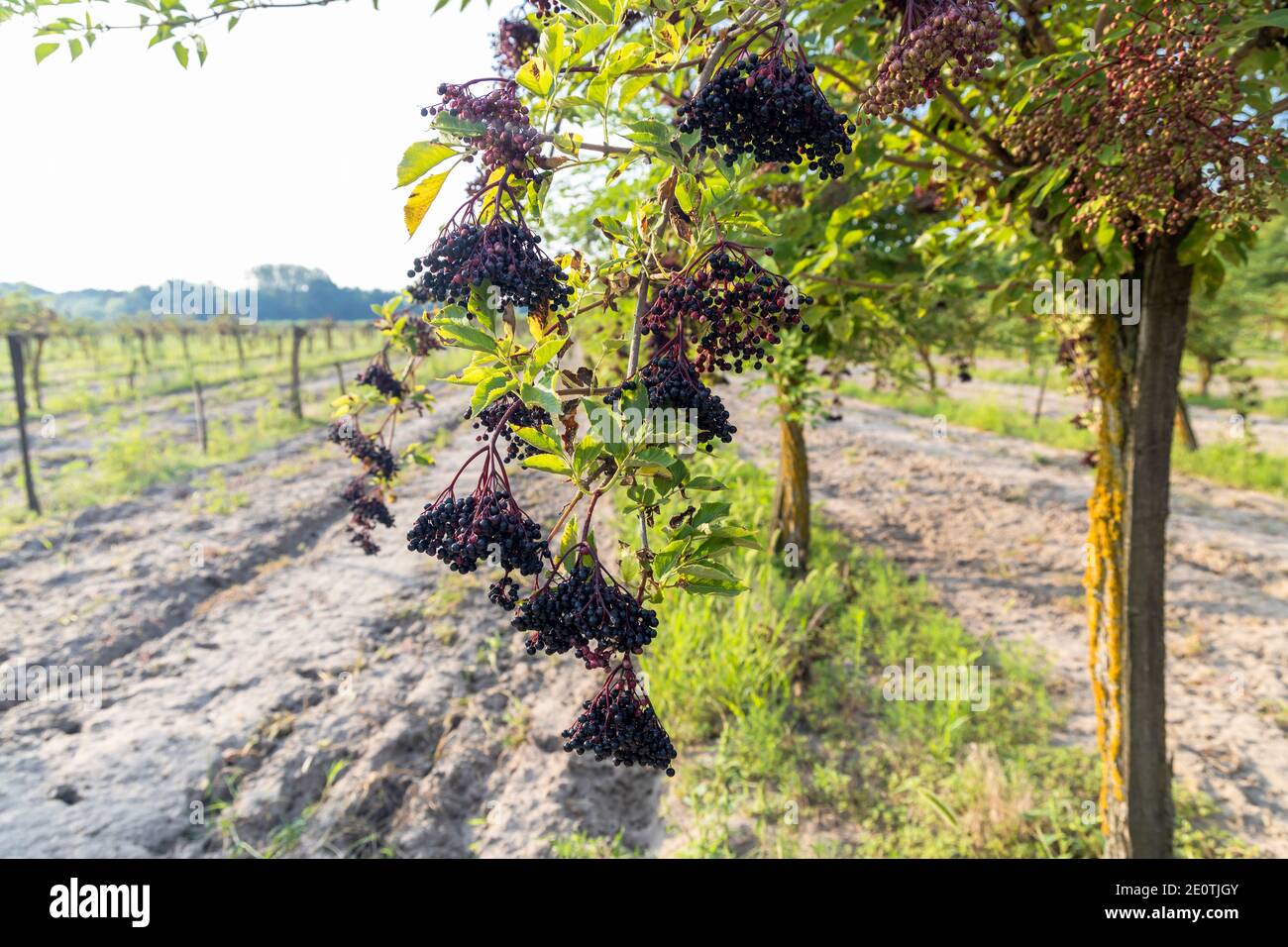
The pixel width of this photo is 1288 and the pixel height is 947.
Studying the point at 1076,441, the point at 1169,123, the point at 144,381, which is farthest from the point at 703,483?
the point at 144,381

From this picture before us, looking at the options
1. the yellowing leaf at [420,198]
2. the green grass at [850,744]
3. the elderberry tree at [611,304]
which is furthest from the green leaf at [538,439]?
the green grass at [850,744]

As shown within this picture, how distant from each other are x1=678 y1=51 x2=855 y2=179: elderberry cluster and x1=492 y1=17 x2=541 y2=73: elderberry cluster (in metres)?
0.78

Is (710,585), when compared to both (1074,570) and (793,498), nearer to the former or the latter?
(793,498)

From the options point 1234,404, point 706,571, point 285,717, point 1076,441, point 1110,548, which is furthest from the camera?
point 1234,404

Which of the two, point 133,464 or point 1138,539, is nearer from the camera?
point 1138,539

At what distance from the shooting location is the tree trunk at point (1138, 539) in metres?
2.85

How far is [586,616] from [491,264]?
55 centimetres

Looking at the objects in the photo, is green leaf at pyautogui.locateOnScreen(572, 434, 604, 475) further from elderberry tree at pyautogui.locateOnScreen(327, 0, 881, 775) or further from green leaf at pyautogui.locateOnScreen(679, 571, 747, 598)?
green leaf at pyautogui.locateOnScreen(679, 571, 747, 598)

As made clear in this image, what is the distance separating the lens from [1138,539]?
9.80ft

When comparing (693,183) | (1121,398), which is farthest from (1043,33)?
(693,183)

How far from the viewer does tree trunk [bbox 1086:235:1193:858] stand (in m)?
2.85

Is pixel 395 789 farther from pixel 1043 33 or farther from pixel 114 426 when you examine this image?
A: pixel 114 426
